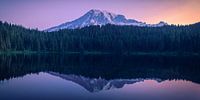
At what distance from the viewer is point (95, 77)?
5422 cm

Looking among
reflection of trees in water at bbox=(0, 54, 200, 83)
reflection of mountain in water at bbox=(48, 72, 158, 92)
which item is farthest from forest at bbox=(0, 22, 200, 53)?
reflection of mountain in water at bbox=(48, 72, 158, 92)

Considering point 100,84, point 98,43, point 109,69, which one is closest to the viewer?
point 100,84

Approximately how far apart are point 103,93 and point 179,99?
7.64m

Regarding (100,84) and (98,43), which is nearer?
(100,84)

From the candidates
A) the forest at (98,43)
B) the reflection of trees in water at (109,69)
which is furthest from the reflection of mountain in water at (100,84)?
the forest at (98,43)

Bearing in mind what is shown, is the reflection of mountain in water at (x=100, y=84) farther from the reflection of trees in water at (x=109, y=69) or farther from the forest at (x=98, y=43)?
the forest at (x=98, y=43)

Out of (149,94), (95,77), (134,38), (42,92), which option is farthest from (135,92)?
(134,38)

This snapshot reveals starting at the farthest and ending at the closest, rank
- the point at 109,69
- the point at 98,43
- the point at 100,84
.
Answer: the point at 98,43, the point at 109,69, the point at 100,84

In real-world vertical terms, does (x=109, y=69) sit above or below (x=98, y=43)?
below

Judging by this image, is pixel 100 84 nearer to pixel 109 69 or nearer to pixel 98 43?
pixel 109 69

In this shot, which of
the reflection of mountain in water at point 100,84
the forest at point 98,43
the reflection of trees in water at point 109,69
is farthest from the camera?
the forest at point 98,43

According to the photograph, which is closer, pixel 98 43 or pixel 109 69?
pixel 109 69

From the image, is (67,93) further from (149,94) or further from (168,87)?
(168,87)

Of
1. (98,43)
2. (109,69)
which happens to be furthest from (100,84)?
(98,43)
